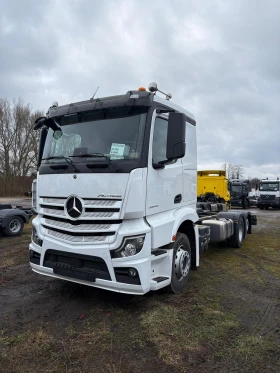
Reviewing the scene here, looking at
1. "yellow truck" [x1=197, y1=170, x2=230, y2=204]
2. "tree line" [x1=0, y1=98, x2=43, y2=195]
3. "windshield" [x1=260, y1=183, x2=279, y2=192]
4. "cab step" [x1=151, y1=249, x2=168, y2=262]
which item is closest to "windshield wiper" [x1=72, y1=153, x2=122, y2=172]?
"cab step" [x1=151, y1=249, x2=168, y2=262]

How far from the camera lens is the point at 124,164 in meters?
3.77

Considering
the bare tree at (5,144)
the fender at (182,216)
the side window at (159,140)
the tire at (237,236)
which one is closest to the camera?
the side window at (159,140)

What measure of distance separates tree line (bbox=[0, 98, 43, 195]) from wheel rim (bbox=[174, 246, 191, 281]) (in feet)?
129

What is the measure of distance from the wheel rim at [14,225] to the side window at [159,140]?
23.9 ft

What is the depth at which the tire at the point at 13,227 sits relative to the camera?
31.3ft

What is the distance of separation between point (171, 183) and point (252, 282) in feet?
8.41

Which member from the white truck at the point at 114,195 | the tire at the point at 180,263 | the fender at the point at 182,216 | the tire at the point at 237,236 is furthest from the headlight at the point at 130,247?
the tire at the point at 237,236

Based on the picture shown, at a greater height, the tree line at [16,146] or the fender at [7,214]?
the tree line at [16,146]

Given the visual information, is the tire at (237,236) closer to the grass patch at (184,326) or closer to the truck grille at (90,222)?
the grass patch at (184,326)

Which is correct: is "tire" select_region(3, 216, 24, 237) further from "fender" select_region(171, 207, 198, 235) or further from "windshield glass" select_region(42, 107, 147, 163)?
"fender" select_region(171, 207, 198, 235)

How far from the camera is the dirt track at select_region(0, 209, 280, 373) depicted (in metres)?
2.93

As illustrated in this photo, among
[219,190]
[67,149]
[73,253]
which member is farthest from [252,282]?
[219,190]

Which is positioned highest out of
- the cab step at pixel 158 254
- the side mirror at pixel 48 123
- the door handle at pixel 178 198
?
the side mirror at pixel 48 123

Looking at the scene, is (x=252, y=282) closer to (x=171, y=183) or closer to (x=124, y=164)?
(x=171, y=183)
